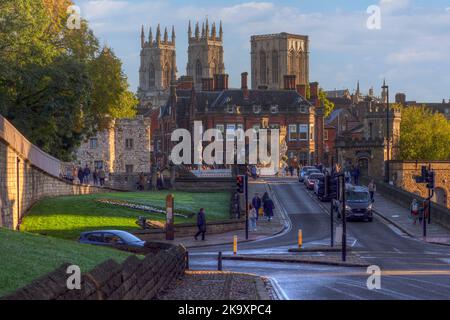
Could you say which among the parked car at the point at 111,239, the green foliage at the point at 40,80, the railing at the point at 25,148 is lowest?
the parked car at the point at 111,239

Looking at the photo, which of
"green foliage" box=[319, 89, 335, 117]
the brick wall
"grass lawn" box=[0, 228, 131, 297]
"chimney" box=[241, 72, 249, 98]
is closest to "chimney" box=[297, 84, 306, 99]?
"chimney" box=[241, 72, 249, 98]

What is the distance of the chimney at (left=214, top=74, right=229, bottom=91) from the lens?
395 ft

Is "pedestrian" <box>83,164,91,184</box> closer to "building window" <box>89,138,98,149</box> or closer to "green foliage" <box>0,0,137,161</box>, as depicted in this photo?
"green foliage" <box>0,0,137,161</box>

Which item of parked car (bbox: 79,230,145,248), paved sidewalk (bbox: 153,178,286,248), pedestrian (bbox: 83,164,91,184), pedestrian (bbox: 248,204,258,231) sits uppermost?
pedestrian (bbox: 83,164,91,184)

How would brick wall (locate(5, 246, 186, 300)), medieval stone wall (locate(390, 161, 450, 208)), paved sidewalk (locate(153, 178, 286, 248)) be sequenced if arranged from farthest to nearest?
1. medieval stone wall (locate(390, 161, 450, 208))
2. paved sidewalk (locate(153, 178, 286, 248))
3. brick wall (locate(5, 246, 186, 300))

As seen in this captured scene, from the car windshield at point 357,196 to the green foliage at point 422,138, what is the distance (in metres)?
60.5

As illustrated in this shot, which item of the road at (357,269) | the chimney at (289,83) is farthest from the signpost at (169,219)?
the chimney at (289,83)

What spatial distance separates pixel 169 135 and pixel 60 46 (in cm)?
6448

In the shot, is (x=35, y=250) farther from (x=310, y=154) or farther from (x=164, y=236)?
(x=310, y=154)

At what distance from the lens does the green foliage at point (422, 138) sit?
372 feet

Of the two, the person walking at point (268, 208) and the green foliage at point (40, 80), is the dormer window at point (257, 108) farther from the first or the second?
the person walking at point (268, 208)

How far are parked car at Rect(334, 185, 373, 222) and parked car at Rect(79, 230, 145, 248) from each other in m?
20.4

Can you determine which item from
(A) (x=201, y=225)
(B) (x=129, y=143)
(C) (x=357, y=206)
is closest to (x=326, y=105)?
(B) (x=129, y=143)
